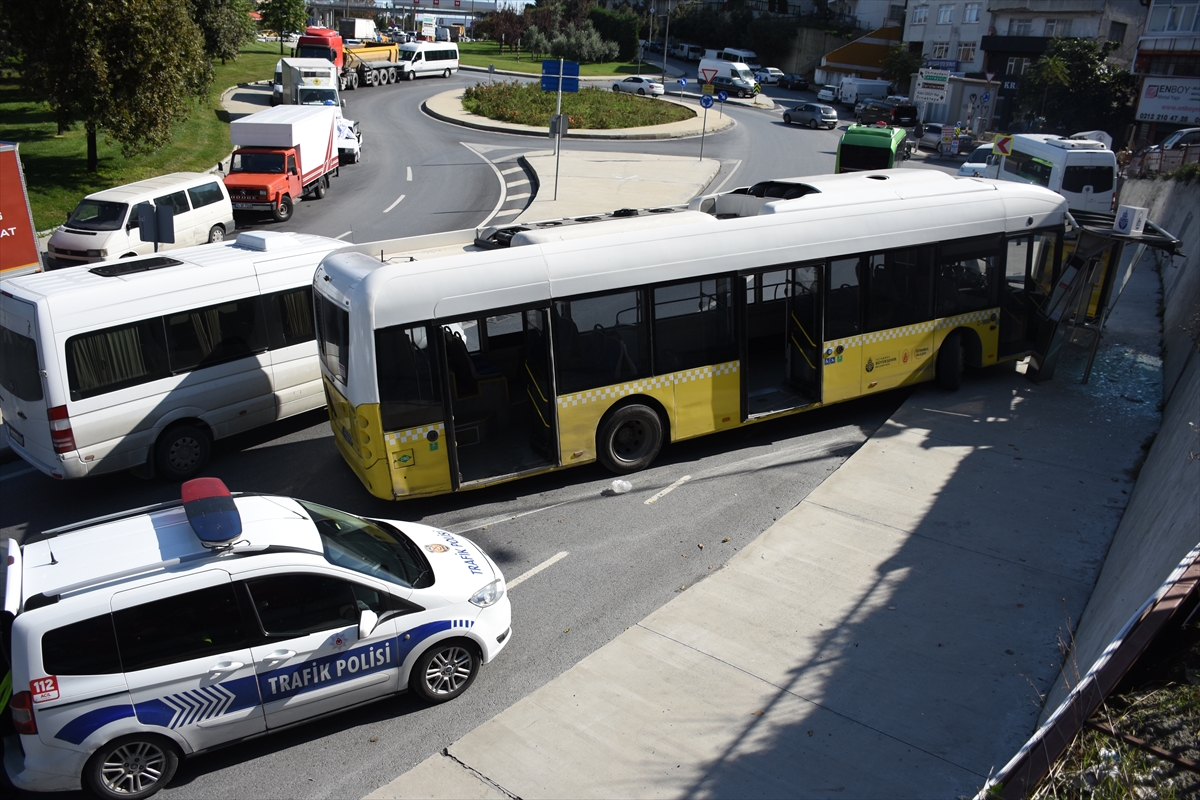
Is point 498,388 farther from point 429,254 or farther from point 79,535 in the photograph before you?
point 79,535

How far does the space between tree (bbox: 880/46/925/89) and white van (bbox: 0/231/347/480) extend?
66.1 metres

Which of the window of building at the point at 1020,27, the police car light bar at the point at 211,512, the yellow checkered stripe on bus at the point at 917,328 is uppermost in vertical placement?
the window of building at the point at 1020,27

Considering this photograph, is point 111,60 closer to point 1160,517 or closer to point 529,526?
point 529,526

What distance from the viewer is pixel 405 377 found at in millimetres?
9023

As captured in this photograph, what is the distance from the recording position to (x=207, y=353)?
35.1ft

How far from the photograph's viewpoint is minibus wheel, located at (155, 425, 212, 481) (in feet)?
34.2

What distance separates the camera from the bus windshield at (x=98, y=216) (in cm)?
1817

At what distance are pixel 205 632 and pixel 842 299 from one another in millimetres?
8349

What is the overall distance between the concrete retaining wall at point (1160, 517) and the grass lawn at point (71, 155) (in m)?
23.0

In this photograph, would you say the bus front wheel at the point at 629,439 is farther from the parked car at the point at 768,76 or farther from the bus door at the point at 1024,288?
the parked car at the point at 768,76

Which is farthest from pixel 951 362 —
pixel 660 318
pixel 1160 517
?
pixel 1160 517

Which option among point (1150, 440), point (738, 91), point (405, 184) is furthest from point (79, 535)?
point (738, 91)

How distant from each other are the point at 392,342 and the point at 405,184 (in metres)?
22.1

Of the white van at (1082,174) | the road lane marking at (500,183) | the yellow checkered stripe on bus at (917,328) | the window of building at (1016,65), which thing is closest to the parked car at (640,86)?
the road lane marking at (500,183)
